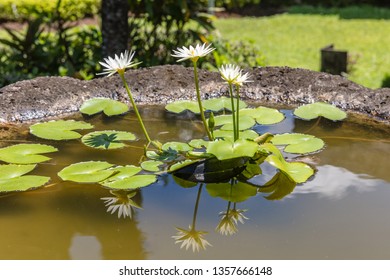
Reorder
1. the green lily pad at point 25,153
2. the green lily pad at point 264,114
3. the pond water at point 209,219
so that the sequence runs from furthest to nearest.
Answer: the green lily pad at point 264,114
the green lily pad at point 25,153
the pond water at point 209,219

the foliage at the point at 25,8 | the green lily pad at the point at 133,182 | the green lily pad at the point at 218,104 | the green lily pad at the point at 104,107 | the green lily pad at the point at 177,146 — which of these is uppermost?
the green lily pad at the point at 104,107

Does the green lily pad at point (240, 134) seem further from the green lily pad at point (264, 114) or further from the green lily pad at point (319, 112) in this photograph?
the green lily pad at point (319, 112)

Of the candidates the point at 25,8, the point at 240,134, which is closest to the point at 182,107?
the point at 240,134

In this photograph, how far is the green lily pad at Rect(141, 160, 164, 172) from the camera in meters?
2.25

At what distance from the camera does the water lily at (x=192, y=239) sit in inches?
68.0

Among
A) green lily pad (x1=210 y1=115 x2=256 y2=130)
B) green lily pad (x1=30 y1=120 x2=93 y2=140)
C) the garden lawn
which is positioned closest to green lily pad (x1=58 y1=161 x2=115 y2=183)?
green lily pad (x1=30 y1=120 x2=93 y2=140)

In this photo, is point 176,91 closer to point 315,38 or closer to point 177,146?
point 177,146

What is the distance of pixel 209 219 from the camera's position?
1.90 m

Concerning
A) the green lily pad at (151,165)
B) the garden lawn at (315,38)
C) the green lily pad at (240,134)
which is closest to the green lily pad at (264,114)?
the green lily pad at (240,134)

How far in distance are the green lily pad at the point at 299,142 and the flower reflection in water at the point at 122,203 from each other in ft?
2.09

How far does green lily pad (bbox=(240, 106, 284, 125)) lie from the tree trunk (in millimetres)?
2534

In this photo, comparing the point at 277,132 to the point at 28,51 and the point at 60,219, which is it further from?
the point at 28,51

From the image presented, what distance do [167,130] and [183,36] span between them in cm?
331

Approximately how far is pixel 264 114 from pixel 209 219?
950 millimetres
